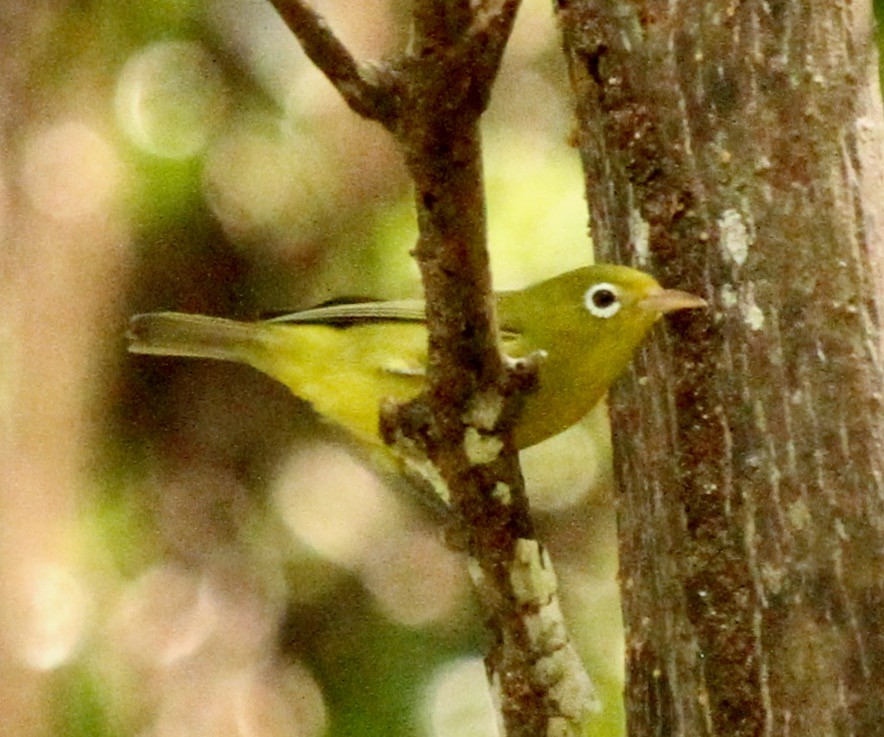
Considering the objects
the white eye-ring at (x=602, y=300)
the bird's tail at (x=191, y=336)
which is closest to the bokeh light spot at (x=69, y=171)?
the bird's tail at (x=191, y=336)

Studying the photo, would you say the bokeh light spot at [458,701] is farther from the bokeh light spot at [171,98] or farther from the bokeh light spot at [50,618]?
the bokeh light spot at [171,98]

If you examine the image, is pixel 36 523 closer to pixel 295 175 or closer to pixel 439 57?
pixel 295 175

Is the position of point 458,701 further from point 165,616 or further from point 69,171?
point 69,171

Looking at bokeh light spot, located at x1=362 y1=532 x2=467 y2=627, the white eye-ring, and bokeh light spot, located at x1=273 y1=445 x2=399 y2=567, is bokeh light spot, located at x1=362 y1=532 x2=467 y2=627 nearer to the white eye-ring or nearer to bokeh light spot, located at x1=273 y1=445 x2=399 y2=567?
Answer: bokeh light spot, located at x1=273 y1=445 x2=399 y2=567

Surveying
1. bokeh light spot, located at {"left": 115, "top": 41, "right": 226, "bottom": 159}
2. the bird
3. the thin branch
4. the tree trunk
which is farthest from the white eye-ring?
bokeh light spot, located at {"left": 115, "top": 41, "right": 226, "bottom": 159}

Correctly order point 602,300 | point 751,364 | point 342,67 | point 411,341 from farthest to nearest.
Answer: point 411,341, point 602,300, point 751,364, point 342,67

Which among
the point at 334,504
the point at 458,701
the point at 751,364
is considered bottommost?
the point at 458,701

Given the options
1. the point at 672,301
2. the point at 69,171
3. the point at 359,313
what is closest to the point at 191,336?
the point at 359,313

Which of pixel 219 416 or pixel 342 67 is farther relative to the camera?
pixel 219 416
